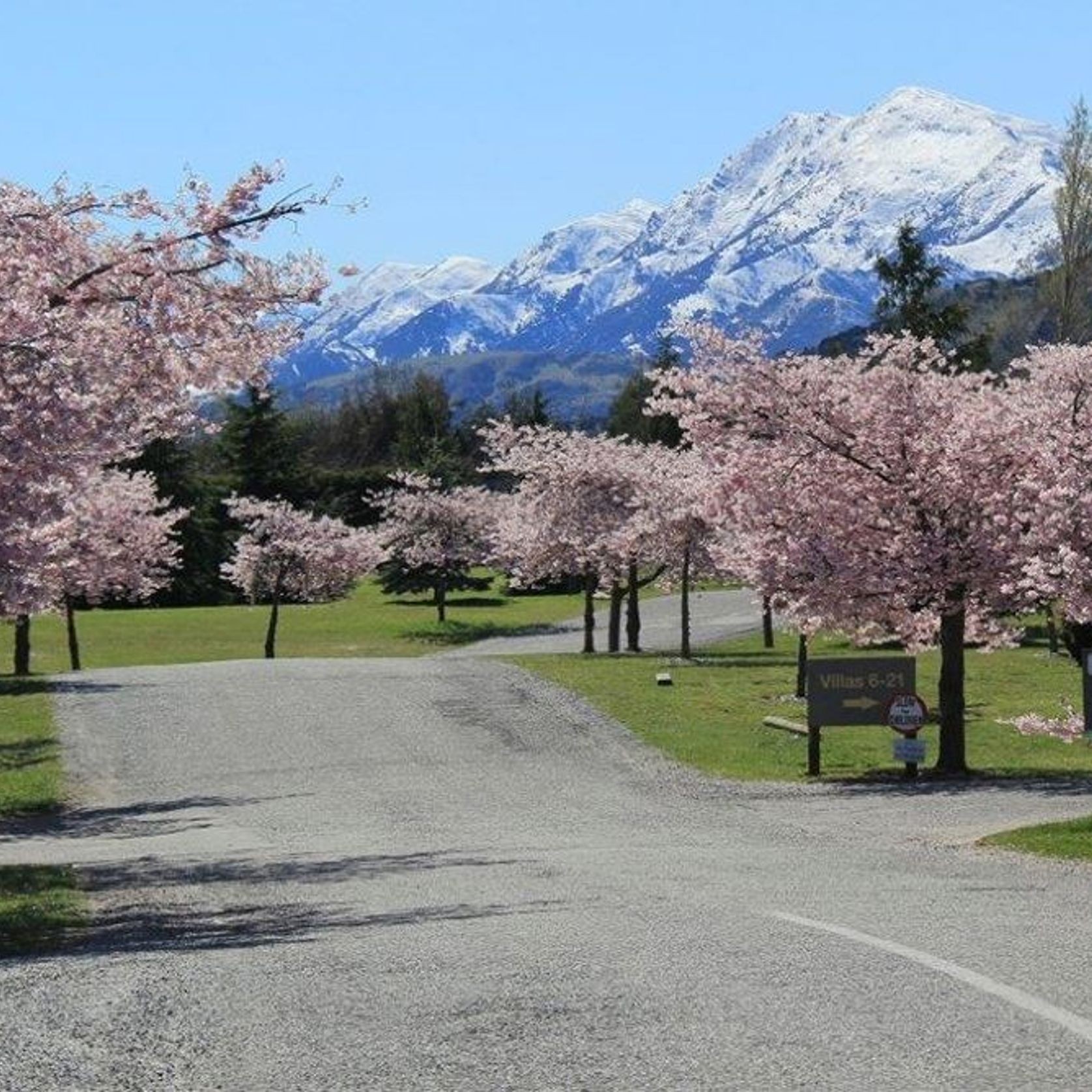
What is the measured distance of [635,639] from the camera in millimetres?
58906

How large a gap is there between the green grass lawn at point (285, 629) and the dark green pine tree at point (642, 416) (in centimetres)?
2984

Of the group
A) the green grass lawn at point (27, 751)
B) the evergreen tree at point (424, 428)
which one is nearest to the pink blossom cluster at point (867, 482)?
the green grass lawn at point (27, 751)

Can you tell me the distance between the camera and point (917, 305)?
73.1 m

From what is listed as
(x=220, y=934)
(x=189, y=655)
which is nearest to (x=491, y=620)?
(x=189, y=655)

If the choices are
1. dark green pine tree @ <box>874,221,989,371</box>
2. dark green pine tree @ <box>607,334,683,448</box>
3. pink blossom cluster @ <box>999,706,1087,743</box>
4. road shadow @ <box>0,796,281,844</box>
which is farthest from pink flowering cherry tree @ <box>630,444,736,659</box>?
dark green pine tree @ <box>607,334,683,448</box>

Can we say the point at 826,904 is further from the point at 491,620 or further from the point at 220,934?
the point at 491,620

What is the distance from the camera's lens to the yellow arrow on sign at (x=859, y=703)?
97.6 ft

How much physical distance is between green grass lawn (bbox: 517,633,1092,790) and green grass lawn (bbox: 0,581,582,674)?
1605 centimetres

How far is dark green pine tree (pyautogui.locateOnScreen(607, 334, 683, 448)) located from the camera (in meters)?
115

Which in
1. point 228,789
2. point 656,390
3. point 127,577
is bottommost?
point 228,789

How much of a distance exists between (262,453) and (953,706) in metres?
72.4

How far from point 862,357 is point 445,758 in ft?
33.0

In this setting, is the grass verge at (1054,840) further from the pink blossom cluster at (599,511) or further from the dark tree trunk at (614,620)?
the dark tree trunk at (614,620)

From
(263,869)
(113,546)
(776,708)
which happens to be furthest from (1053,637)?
(263,869)
